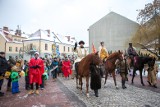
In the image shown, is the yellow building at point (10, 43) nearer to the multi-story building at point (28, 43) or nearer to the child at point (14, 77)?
the multi-story building at point (28, 43)

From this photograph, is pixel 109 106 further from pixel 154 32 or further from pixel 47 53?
pixel 47 53

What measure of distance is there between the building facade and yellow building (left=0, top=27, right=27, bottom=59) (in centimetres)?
2375

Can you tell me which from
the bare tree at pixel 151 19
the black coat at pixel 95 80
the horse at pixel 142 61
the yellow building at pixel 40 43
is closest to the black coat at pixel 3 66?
the black coat at pixel 95 80

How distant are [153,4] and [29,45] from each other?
33069 mm

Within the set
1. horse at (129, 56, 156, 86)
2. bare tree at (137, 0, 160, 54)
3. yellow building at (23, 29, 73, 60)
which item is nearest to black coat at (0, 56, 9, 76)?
horse at (129, 56, 156, 86)

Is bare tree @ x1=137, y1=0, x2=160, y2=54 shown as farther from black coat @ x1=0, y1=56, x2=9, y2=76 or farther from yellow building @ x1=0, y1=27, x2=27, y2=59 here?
yellow building @ x1=0, y1=27, x2=27, y2=59

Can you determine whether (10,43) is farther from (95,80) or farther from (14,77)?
(95,80)

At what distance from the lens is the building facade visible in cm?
3123

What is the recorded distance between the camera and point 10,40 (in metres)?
47.8

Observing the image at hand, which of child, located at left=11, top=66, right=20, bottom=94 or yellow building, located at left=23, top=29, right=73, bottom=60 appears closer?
child, located at left=11, top=66, right=20, bottom=94

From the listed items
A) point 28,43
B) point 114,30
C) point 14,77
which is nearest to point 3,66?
point 14,77

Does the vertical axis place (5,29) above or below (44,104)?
above

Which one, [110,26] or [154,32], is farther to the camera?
[110,26]

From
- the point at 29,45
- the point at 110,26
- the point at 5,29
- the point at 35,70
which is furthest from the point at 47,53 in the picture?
the point at 35,70
